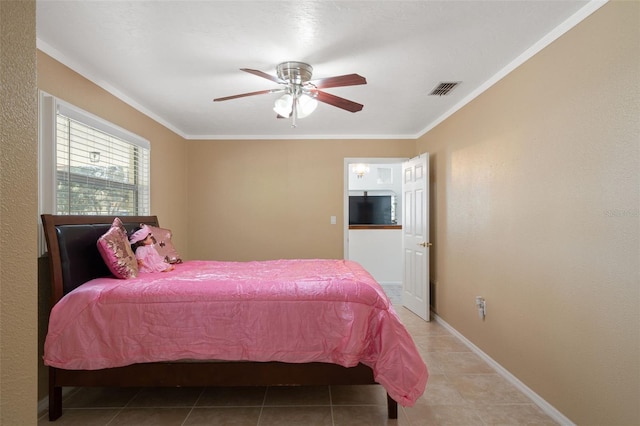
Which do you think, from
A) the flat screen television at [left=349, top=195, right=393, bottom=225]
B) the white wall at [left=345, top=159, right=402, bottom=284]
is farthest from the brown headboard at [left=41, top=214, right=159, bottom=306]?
the flat screen television at [left=349, top=195, right=393, bottom=225]

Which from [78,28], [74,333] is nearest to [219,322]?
[74,333]

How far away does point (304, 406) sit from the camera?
2170 mm

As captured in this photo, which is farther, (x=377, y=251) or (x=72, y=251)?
(x=377, y=251)

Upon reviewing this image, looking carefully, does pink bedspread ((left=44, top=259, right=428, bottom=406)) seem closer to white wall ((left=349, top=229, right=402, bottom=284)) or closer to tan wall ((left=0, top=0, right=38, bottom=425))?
tan wall ((left=0, top=0, right=38, bottom=425))

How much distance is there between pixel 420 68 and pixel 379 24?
2.46 feet

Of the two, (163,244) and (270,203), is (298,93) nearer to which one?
(163,244)

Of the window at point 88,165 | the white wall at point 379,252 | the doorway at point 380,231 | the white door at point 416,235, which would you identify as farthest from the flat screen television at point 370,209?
the window at point 88,165

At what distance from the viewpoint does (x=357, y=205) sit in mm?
6496

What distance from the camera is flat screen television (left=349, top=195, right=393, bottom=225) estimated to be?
21.2 ft

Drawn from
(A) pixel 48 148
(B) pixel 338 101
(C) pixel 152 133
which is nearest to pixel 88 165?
(A) pixel 48 148

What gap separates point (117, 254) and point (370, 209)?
16.3 feet

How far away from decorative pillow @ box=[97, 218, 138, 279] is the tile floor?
2.99 ft

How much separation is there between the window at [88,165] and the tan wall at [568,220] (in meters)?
3.45

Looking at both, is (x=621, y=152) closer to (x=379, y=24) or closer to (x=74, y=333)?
(x=379, y=24)
